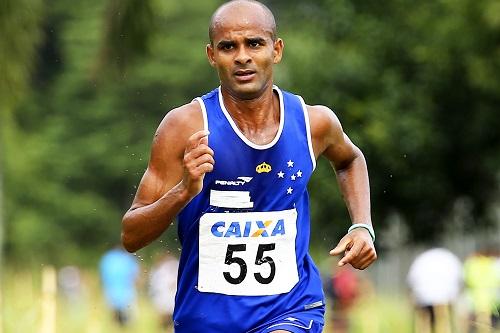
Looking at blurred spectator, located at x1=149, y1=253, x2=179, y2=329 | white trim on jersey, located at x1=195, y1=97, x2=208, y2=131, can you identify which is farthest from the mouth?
blurred spectator, located at x1=149, y1=253, x2=179, y2=329

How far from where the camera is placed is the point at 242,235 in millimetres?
6246

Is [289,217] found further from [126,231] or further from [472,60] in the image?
[472,60]

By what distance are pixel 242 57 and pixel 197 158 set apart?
69 centimetres

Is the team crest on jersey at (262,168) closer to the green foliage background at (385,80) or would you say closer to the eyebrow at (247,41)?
the eyebrow at (247,41)

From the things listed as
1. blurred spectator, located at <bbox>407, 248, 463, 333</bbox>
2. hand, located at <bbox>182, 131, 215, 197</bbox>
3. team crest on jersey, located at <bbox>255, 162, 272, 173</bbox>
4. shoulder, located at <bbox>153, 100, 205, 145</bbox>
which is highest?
blurred spectator, located at <bbox>407, 248, 463, 333</bbox>

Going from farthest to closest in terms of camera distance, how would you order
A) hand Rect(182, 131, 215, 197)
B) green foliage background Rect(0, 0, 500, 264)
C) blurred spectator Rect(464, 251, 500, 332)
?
blurred spectator Rect(464, 251, 500, 332) → green foliage background Rect(0, 0, 500, 264) → hand Rect(182, 131, 215, 197)

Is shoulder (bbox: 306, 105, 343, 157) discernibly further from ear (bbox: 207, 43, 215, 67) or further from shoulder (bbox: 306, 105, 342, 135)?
ear (bbox: 207, 43, 215, 67)

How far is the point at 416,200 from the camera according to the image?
98.7 feet

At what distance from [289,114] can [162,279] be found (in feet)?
50.3

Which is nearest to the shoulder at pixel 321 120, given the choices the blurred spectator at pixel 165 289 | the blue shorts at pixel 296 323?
the blue shorts at pixel 296 323

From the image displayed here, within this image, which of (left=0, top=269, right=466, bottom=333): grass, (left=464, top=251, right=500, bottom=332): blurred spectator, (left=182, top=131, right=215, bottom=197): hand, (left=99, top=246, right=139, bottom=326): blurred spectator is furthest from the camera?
(left=99, top=246, right=139, bottom=326): blurred spectator

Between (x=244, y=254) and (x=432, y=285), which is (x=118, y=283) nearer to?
(x=432, y=285)

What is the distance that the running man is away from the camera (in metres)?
6.22

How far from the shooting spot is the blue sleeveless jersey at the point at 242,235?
6254 mm
